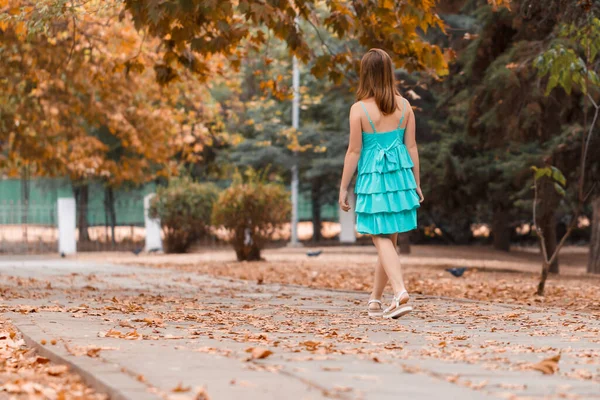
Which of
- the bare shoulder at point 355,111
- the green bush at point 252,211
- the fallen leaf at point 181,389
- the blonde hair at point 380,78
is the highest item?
the blonde hair at point 380,78

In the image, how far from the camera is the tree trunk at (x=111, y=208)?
3348cm

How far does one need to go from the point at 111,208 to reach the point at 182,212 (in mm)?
8173

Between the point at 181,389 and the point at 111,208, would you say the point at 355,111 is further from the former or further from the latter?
the point at 111,208

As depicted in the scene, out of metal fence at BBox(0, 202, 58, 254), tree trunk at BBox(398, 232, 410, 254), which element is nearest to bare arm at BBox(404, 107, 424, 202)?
tree trunk at BBox(398, 232, 410, 254)

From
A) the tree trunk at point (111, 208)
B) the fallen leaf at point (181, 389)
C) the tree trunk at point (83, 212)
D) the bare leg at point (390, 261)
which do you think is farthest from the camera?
the tree trunk at point (111, 208)

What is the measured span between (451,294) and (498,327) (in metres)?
4.44

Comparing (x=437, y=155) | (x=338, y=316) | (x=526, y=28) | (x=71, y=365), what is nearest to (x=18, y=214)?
(x=437, y=155)

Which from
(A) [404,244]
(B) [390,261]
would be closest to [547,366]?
(B) [390,261]

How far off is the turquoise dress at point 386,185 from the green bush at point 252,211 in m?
12.0

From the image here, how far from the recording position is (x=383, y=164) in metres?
8.21

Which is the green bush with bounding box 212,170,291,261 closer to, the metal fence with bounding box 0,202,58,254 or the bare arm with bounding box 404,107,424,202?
the metal fence with bounding box 0,202,58,254

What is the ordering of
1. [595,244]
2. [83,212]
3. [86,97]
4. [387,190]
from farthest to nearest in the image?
[83,212] < [86,97] < [595,244] < [387,190]

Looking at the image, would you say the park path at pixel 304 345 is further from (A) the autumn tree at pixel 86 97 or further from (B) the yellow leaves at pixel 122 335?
(A) the autumn tree at pixel 86 97

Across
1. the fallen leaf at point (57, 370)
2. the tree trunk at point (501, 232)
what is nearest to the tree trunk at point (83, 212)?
the tree trunk at point (501, 232)
